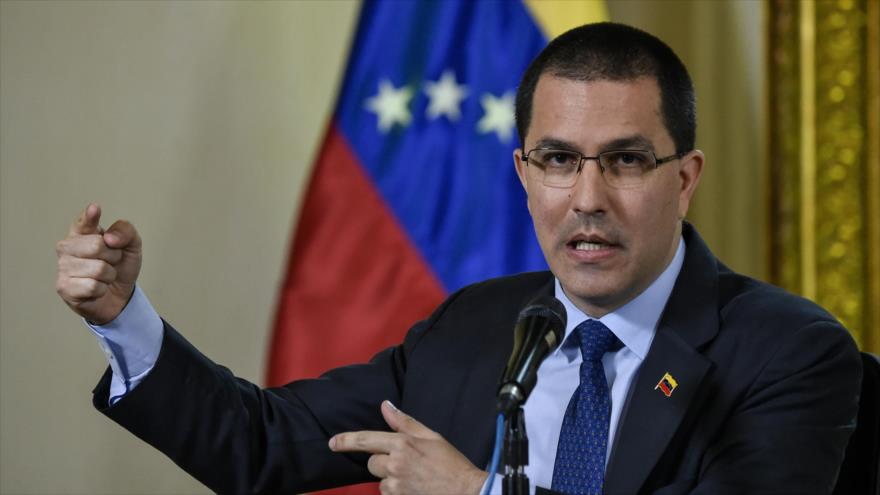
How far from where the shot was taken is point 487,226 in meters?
3.25

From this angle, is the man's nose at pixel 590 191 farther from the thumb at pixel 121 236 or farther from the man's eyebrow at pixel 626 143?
the thumb at pixel 121 236

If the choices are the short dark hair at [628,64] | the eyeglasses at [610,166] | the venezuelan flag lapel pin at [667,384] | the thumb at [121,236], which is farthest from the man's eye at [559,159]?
the thumb at [121,236]

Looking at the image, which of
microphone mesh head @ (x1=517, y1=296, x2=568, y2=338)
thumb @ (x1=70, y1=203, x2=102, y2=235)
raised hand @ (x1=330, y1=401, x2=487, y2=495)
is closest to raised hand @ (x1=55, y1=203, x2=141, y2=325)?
thumb @ (x1=70, y1=203, x2=102, y2=235)

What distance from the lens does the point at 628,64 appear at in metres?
2.12

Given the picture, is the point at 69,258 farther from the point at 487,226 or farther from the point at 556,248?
the point at 487,226

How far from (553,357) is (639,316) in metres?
0.20

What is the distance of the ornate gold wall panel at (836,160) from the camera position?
3391 millimetres

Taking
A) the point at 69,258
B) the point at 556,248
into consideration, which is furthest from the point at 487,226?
the point at 69,258

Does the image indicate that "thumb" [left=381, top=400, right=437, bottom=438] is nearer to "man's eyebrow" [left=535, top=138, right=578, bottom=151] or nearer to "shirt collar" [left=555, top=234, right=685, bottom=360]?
"shirt collar" [left=555, top=234, right=685, bottom=360]

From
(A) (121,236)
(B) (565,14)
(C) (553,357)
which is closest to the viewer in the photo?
(A) (121,236)

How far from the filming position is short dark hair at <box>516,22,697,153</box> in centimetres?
212

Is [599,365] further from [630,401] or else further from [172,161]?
[172,161]

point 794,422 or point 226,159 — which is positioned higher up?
point 226,159

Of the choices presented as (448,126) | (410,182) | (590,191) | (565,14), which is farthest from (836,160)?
(590,191)
